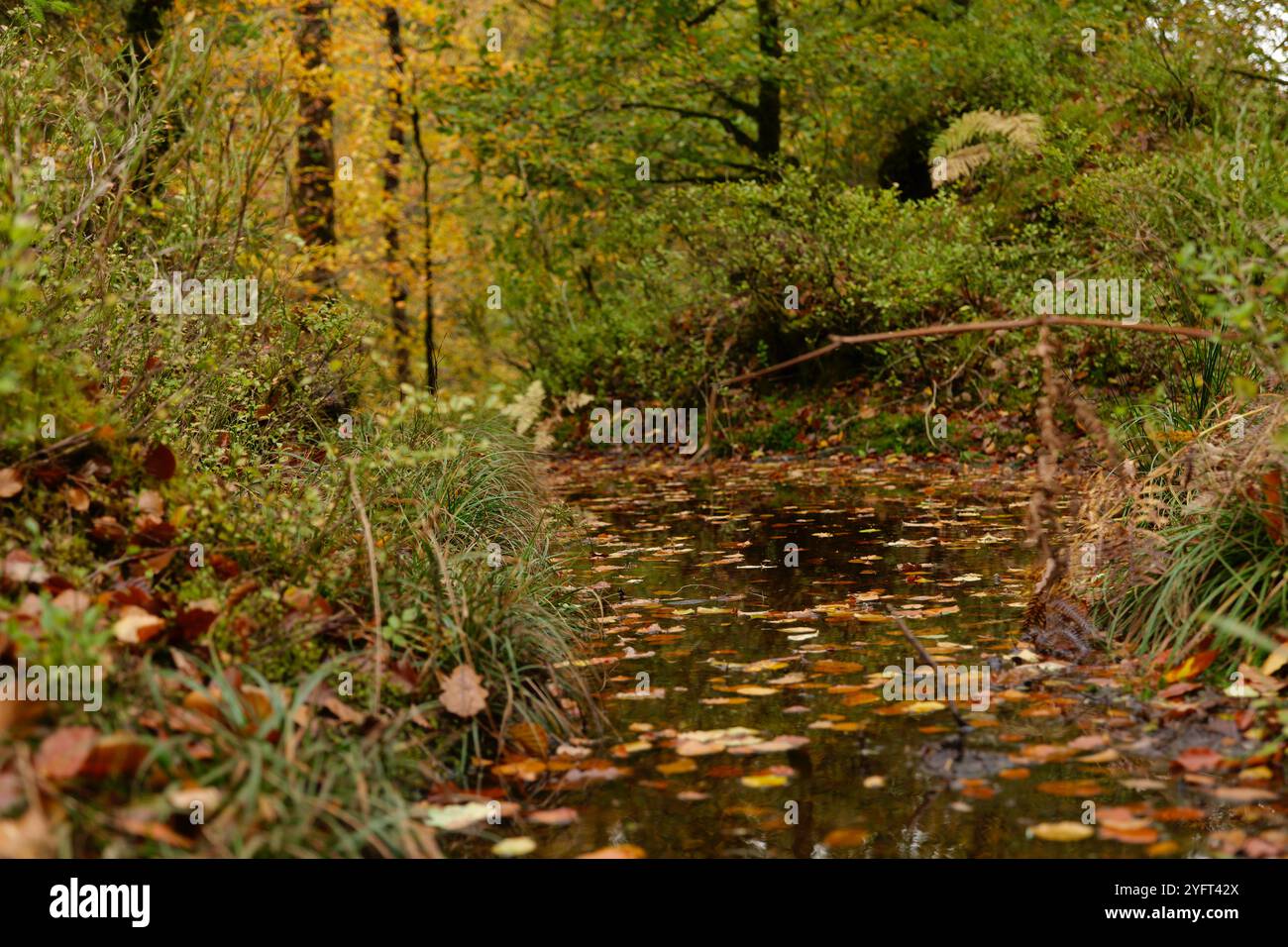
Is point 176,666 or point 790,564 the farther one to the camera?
point 790,564

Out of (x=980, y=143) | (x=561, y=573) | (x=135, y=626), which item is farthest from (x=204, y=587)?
(x=980, y=143)

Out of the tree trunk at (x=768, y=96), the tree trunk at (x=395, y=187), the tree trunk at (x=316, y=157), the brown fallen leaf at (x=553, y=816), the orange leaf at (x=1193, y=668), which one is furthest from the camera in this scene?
the tree trunk at (x=395, y=187)

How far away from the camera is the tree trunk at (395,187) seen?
67.2 feet

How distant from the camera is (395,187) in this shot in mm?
21828

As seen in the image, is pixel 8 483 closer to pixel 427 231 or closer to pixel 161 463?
pixel 161 463

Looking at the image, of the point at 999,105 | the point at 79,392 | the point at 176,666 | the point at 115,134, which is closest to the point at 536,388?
the point at 115,134

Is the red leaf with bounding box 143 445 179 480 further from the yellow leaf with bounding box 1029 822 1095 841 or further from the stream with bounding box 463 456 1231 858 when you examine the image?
the yellow leaf with bounding box 1029 822 1095 841

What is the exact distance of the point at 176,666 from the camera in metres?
3.42

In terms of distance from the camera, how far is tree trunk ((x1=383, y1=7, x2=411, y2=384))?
20.5 m

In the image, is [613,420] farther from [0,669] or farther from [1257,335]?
[0,669]

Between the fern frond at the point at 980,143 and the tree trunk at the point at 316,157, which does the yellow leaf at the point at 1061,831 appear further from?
the tree trunk at the point at 316,157

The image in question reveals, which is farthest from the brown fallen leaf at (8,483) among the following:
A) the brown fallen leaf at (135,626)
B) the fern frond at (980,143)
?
the fern frond at (980,143)

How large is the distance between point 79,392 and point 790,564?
408 centimetres

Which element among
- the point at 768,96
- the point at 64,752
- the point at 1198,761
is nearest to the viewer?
the point at 64,752
